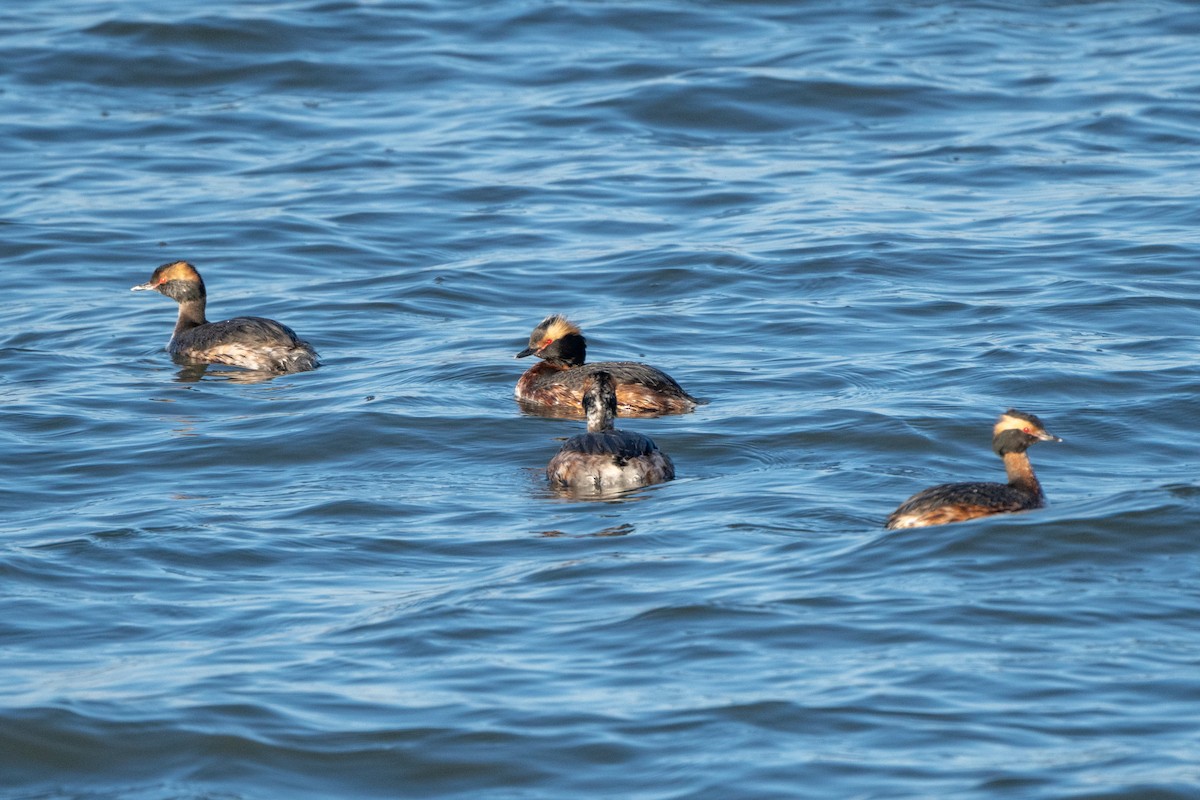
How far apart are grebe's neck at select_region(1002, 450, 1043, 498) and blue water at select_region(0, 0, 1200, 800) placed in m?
0.24

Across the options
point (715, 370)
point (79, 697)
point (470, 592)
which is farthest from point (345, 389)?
point (79, 697)

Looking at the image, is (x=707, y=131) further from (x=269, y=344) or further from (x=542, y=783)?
(x=542, y=783)

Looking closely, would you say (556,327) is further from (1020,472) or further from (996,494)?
(996,494)

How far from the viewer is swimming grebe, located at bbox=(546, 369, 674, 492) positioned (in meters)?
10.1

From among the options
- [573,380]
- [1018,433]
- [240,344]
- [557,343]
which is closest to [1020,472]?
[1018,433]

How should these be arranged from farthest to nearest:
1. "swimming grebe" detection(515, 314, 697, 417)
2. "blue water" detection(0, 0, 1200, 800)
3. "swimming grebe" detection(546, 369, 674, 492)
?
1. "swimming grebe" detection(515, 314, 697, 417)
2. "swimming grebe" detection(546, 369, 674, 492)
3. "blue water" detection(0, 0, 1200, 800)

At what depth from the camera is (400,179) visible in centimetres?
1994

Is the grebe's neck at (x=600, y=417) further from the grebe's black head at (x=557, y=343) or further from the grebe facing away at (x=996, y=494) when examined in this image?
the grebe facing away at (x=996, y=494)

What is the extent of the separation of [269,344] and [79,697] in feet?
21.2

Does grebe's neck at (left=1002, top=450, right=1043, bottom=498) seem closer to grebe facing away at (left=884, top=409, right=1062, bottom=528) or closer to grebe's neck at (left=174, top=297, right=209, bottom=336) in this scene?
grebe facing away at (left=884, top=409, right=1062, bottom=528)

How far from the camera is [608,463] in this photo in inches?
398

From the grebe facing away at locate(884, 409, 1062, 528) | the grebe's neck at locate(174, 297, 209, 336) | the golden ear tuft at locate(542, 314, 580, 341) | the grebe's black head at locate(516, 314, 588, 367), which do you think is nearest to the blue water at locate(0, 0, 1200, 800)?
the grebe facing away at locate(884, 409, 1062, 528)

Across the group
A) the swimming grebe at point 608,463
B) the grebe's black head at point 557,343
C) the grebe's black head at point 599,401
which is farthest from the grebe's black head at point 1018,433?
the grebe's black head at point 557,343

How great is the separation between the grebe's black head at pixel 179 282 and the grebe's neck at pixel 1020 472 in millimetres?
7571
